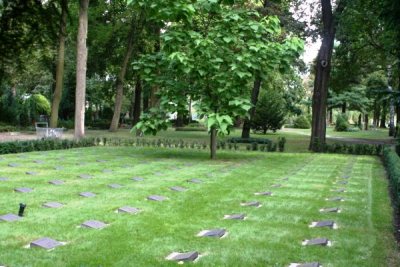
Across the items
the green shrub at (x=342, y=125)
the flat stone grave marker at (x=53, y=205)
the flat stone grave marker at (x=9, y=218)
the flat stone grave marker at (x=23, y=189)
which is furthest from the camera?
the green shrub at (x=342, y=125)

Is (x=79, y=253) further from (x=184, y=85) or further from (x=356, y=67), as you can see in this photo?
(x=356, y=67)

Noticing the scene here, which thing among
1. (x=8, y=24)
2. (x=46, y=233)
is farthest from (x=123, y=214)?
(x=8, y=24)

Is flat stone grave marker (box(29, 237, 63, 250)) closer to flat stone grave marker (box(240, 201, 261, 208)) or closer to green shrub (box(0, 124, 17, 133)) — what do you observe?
flat stone grave marker (box(240, 201, 261, 208))

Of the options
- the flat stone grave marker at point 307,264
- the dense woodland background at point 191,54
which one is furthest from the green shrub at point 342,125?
the flat stone grave marker at point 307,264

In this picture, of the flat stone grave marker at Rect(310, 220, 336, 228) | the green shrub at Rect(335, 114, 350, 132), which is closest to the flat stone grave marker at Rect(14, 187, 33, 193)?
the flat stone grave marker at Rect(310, 220, 336, 228)

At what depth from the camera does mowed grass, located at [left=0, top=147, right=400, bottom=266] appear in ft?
15.2

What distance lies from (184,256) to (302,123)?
48.3 m

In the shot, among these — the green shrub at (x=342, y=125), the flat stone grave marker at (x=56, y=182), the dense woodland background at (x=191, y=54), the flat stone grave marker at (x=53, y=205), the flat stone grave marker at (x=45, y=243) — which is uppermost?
the dense woodland background at (x=191, y=54)

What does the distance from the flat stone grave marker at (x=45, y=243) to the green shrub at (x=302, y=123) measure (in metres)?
48.1

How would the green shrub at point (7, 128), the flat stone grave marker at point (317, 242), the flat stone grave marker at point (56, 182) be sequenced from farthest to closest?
the green shrub at point (7, 128) → the flat stone grave marker at point (56, 182) → the flat stone grave marker at point (317, 242)

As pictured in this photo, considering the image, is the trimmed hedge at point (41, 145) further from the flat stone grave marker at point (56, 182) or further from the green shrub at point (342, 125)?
the green shrub at point (342, 125)

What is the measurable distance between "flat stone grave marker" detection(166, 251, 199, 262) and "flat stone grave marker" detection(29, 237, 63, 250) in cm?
121

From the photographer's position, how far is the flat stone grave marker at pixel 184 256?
4486 mm

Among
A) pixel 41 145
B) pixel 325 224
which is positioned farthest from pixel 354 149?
pixel 325 224
